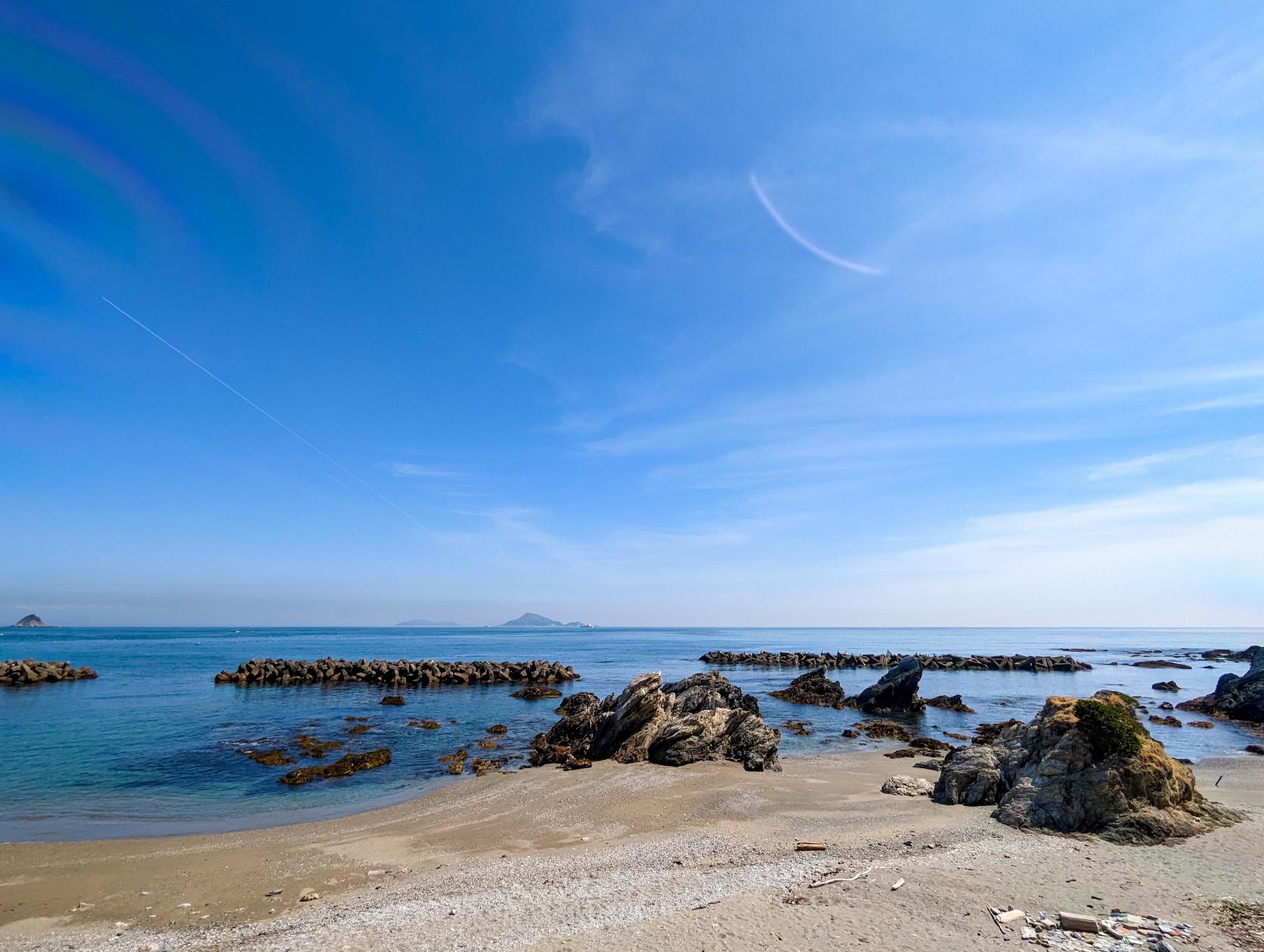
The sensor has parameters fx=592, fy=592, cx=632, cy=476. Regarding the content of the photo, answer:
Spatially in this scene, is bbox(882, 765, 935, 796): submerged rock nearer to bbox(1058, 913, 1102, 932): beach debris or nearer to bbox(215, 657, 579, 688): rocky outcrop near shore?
bbox(1058, 913, 1102, 932): beach debris

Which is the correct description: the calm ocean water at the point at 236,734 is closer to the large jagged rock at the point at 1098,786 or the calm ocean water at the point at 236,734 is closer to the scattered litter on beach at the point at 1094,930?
the large jagged rock at the point at 1098,786

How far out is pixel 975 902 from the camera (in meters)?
10.2

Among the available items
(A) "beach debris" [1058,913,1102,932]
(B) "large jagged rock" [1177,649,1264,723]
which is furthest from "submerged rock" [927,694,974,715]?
(A) "beach debris" [1058,913,1102,932]

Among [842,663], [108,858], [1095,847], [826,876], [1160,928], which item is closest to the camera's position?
[1160,928]

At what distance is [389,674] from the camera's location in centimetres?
5891

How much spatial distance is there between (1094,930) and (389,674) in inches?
2370

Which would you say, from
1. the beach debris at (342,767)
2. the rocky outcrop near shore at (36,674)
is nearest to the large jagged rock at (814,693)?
the beach debris at (342,767)

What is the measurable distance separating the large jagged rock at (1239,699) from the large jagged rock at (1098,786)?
3406 centimetres

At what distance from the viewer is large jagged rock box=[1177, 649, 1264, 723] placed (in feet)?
126


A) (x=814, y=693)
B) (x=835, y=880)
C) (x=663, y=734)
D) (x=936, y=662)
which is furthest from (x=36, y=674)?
(x=936, y=662)

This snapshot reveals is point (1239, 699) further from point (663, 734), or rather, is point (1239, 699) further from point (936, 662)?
point (936, 662)

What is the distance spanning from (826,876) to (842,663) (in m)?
83.3

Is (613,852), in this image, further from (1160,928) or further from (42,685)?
(42,685)

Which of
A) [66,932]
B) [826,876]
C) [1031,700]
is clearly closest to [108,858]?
[66,932]
